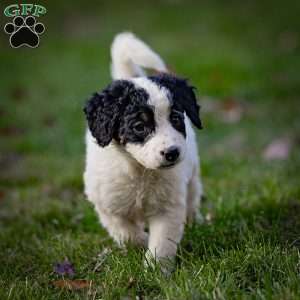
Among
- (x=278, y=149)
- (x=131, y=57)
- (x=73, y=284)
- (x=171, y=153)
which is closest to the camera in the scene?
(x=171, y=153)

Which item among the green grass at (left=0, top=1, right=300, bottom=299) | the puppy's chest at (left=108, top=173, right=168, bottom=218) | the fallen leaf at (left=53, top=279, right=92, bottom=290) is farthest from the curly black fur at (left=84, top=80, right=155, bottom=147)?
the fallen leaf at (left=53, top=279, right=92, bottom=290)

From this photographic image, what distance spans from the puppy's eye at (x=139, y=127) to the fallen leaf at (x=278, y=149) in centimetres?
298

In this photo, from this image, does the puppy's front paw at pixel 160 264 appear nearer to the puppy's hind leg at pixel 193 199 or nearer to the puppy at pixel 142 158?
the puppy at pixel 142 158

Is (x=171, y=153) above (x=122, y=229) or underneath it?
above

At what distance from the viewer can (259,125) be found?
26.0ft

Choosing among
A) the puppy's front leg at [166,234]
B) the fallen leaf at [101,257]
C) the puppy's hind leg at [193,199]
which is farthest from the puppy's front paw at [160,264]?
the puppy's hind leg at [193,199]

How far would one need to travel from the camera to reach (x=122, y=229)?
14.1ft

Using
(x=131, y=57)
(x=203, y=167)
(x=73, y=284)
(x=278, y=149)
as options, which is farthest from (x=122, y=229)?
(x=278, y=149)

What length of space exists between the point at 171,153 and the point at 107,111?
0.57 m

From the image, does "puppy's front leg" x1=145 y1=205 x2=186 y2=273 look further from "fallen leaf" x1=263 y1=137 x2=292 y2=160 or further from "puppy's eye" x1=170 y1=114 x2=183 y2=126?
"fallen leaf" x1=263 y1=137 x2=292 y2=160

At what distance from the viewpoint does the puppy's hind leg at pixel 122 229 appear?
4281 mm

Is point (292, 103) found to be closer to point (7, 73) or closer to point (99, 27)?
point (7, 73)

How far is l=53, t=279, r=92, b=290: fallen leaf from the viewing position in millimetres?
3610

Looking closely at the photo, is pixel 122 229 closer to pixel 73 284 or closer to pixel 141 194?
pixel 141 194
